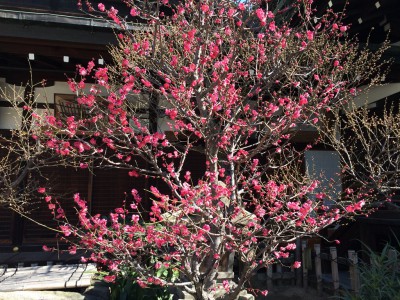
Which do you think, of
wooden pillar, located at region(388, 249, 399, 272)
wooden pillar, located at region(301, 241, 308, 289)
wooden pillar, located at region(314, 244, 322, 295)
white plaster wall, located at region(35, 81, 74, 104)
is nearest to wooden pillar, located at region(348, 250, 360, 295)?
wooden pillar, located at region(388, 249, 399, 272)

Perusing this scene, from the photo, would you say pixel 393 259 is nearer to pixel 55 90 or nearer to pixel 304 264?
pixel 304 264

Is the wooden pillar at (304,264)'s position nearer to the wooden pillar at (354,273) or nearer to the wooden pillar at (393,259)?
the wooden pillar at (354,273)

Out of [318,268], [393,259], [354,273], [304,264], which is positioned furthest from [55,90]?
[393,259]

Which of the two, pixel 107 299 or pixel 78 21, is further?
pixel 78 21

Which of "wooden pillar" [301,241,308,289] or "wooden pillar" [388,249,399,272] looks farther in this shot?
"wooden pillar" [301,241,308,289]

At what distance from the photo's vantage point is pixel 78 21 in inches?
222

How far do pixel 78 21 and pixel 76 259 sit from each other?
408cm

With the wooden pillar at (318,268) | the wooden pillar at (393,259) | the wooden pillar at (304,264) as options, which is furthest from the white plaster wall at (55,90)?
the wooden pillar at (393,259)

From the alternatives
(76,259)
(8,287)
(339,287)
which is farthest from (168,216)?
(339,287)

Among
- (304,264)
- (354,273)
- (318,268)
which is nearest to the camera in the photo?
(354,273)

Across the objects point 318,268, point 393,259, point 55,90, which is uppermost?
point 55,90

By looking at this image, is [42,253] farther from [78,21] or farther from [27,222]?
[78,21]

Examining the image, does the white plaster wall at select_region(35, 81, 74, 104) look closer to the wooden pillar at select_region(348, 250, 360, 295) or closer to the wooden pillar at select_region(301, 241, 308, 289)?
the wooden pillar at select_region(301, 241, 308, 289)

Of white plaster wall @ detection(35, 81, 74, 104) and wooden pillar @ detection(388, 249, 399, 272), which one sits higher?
white plaster wall @ detection(35, 81, 74, 104)
